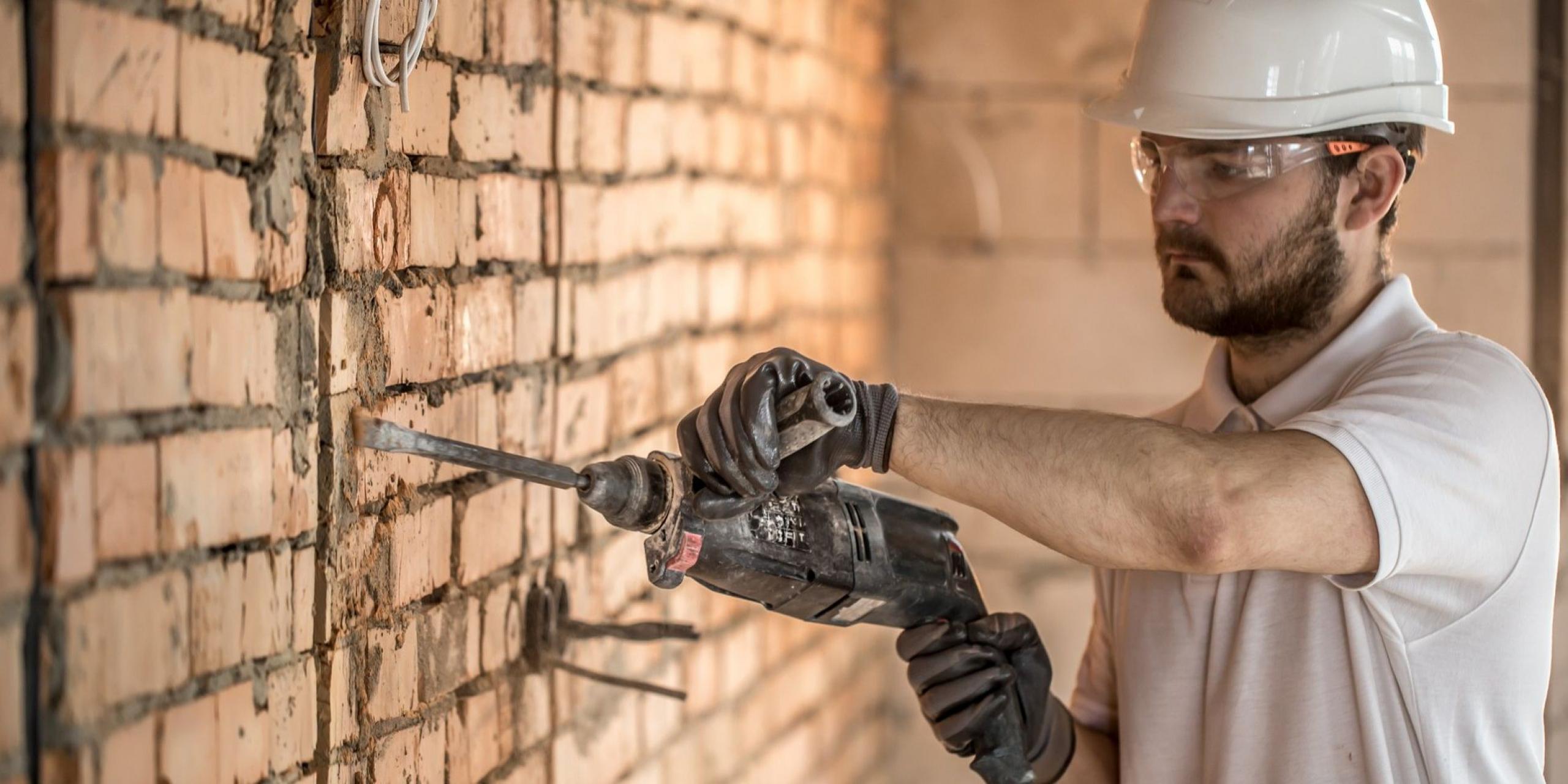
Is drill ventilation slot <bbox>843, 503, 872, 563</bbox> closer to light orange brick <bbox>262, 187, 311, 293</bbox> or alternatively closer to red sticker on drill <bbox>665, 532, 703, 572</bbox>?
red sticker on drill <bbox>665, 532, 703, 572</bbox>

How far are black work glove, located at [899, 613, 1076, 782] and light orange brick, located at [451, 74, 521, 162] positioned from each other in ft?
2.62

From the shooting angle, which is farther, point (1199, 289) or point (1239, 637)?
point (1199, 289)

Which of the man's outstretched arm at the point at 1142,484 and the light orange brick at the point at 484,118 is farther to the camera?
the light orange brick at the point at 484,118

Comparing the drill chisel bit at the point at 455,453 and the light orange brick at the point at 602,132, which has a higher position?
the light orange brick at the point at 602,132

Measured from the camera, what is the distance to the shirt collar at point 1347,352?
5.58 feet

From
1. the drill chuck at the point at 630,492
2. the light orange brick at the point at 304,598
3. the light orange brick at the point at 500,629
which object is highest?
the drill chuck at the point at 630,492

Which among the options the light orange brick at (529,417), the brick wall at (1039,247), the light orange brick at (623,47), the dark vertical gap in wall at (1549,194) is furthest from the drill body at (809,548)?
the dark vertical gap in wall at (1549,194)

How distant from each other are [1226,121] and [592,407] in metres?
0.91

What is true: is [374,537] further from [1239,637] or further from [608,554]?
[1239,637]

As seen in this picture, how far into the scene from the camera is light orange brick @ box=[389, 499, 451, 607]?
136 cm

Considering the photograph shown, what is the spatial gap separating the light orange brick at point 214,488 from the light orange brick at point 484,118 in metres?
0.48

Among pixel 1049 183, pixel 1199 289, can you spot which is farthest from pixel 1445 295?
pixel 1199 289

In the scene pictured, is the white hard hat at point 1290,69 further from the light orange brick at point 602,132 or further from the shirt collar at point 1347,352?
the light orange brick at point 602,132

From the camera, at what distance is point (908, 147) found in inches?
150
